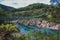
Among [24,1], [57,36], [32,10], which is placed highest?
[24,1]

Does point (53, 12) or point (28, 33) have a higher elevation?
point (53, 12)

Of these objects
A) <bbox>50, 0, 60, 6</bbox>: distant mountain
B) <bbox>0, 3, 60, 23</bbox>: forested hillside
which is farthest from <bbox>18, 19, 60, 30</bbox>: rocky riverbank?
<bbox>50, 0, 60, 6</bbox>: distant mountain

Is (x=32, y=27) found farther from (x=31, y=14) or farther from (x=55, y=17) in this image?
(x=55, y=17)

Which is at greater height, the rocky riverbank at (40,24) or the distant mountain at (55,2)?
the distant mountain at (55,2)

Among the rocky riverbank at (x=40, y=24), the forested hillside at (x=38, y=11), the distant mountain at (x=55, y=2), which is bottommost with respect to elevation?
the rocky riverbank at (x=40, y=24)

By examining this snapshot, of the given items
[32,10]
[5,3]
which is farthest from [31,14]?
[5,3]

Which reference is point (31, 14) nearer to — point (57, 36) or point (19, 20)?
point (19, 20)

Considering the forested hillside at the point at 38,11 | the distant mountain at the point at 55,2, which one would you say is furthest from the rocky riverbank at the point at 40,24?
the distant mountain at the point at 55,2

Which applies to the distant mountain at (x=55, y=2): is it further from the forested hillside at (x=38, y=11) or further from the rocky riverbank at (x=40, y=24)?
the rocky riverbank at (x=40, y=24)

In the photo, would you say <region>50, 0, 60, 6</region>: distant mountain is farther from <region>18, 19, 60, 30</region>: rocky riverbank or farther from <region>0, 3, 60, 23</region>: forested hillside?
<region>18, 19, 60, 30</region>: rocky riverbank

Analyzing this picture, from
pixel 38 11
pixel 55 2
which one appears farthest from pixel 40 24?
pixel 55 2

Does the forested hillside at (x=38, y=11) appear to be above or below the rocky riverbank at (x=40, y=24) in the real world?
above
